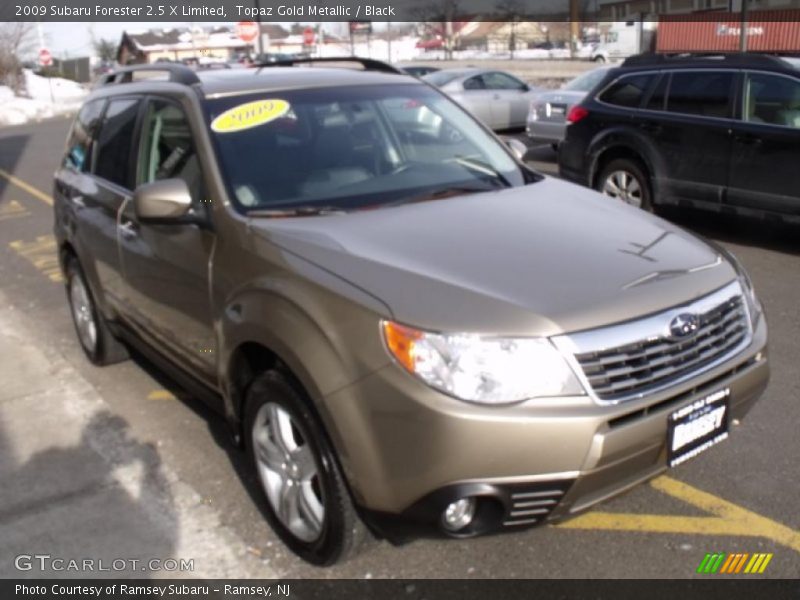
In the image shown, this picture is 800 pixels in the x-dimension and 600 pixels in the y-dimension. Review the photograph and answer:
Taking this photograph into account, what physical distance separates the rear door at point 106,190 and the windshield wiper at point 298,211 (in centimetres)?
126

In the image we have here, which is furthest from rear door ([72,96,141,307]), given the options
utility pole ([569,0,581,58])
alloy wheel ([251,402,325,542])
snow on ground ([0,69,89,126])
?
utility pole ([569,0,581,58])

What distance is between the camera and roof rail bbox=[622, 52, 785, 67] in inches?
293

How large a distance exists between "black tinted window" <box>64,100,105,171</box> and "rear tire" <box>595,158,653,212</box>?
16.5 ft

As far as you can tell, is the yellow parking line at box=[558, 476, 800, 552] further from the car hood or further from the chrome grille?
the car hood

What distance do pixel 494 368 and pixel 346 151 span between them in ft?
5.39

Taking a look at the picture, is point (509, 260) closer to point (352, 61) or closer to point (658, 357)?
point (658, 357)

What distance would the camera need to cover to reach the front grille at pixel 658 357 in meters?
2.62

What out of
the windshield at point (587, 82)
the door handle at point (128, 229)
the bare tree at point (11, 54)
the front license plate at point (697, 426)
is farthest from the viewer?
the bare tree at point (11, 54)

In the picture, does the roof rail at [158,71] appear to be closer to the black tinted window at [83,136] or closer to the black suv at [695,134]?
the black tinted window at [83,136]

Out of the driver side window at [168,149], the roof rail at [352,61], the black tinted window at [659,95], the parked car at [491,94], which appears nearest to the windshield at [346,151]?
the driver side window at [168,149]

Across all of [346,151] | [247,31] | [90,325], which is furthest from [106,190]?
[247,31]

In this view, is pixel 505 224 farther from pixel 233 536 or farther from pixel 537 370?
pixel 233 536

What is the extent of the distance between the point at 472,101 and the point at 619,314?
15.3m

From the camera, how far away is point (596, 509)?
338 centimetres
